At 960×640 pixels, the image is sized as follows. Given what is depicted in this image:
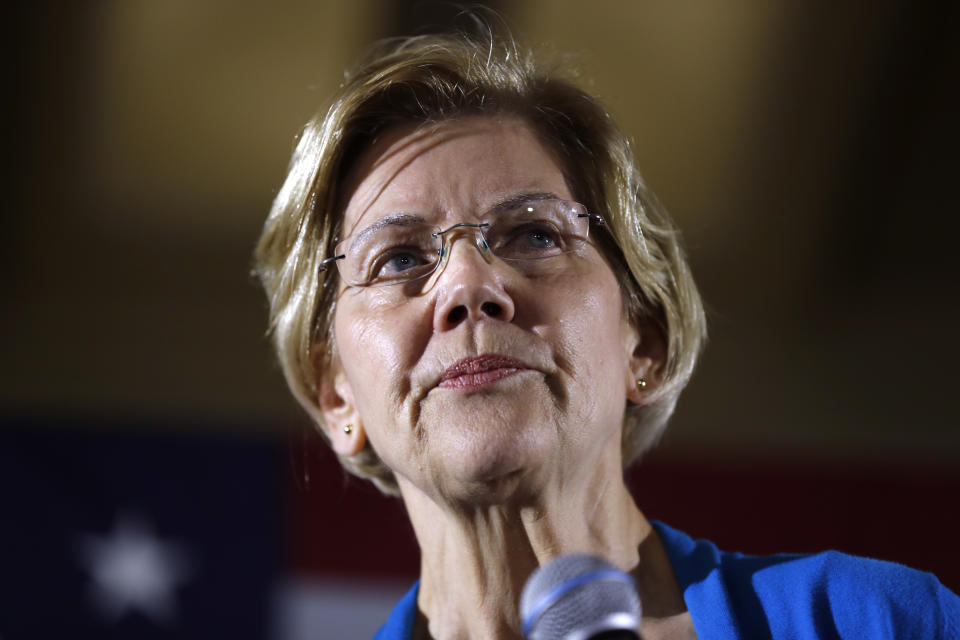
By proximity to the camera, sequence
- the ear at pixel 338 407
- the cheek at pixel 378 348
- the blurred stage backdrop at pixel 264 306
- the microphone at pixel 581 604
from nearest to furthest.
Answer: the microphone at pixel 581 604
the cheek at pixel 378 348
the ear at pixel 338 407
the blurred stage backdrop at pixel 264 306

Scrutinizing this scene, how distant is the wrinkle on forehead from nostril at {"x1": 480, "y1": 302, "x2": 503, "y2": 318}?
28 centimetres

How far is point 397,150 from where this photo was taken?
4.90ft

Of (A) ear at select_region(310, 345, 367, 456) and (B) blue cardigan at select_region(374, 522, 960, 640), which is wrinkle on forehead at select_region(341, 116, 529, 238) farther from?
(B) blue cardigan at select_region(374, 522, 960, 640)

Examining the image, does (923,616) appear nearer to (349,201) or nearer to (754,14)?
(349,201)

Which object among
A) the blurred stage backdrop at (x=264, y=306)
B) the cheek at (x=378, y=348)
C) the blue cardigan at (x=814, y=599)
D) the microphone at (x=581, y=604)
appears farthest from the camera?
the blurred stage backdrop at (x=264, y=306)

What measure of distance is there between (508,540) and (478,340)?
12.7 inches

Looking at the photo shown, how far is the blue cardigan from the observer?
1223mm

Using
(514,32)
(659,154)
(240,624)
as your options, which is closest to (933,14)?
(659,154)

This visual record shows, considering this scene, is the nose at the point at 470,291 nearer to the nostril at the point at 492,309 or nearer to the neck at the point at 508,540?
the nostril at the point at 492,309

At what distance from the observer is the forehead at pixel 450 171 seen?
1406 mm

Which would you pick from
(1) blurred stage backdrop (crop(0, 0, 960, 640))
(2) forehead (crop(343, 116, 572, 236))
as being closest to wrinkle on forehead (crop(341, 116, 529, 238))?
(2) forehead (crop(343, 116, 572, 236))

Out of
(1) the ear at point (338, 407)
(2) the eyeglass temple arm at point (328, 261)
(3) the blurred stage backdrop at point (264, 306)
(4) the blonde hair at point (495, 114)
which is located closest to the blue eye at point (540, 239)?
(4) the blonde hair at point (495, 114)

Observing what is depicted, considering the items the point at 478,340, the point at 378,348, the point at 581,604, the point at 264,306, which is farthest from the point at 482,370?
the point at 264,306

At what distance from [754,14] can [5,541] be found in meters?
3.62
